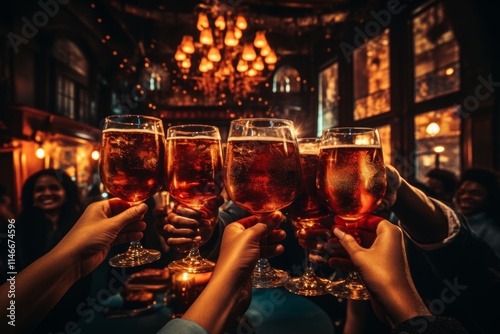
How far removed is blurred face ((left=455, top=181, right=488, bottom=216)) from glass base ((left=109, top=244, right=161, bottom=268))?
11.8 ft

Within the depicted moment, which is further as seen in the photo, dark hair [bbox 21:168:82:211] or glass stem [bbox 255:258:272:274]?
dark hair [bbox 21:168:82:211]

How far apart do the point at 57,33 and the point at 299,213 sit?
Result: 10.2m

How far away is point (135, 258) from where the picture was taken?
1.39 metres

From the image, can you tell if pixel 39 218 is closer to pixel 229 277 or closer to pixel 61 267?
pixel 61 267

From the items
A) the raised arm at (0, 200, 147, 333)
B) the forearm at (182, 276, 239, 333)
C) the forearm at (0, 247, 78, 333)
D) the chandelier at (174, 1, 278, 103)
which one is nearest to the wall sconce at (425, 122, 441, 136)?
the chandelier at (174, 1, 278, 103)

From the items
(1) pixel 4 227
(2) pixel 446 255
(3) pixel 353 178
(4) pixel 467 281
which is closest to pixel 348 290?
(3) pixel 353 178

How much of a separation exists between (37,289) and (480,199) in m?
4.09

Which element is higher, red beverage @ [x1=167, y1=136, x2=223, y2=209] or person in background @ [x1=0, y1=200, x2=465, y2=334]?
red beverage @ [x1=167, y1=136, x2=223, y2=209]

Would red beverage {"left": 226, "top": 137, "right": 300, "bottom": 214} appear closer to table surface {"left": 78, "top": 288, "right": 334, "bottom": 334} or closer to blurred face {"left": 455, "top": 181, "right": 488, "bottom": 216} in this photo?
table surface {"left": 78, "top": 288, "right": 334, "bottom": 334}

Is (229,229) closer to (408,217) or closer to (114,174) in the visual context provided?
(114,174)

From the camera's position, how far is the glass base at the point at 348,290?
1163 millimetres

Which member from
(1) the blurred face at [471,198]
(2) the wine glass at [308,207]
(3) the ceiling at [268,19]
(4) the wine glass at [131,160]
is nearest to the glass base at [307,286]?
(2) the wine glass at [308,207]

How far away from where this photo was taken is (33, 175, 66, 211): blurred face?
3.65 metres

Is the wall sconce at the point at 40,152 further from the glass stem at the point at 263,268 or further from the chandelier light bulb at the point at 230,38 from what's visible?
the glass stem at the point at 263,268
